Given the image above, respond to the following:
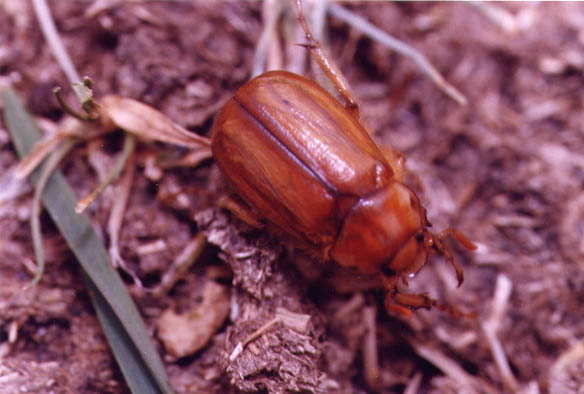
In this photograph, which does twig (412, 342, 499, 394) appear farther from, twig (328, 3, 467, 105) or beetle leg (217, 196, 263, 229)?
twig (328, 3, 467, 105)

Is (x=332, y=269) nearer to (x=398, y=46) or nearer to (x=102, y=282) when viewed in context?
(x=102, y=282)

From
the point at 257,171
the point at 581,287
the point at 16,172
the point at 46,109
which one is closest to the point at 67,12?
the point at 46,109

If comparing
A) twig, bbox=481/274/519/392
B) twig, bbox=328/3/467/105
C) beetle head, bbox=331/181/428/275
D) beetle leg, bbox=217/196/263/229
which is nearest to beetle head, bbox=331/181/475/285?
beetle head, bbox=331/181/428/275

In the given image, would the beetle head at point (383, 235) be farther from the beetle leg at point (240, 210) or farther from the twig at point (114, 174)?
the twig at point (114, 174)

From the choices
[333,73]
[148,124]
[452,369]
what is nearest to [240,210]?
[148,124]

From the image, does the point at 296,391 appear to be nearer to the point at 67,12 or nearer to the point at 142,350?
the point at 142,350

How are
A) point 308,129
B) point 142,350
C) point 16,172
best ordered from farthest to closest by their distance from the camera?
1. point 16,172
2. point 308,129
3. point 142,350
